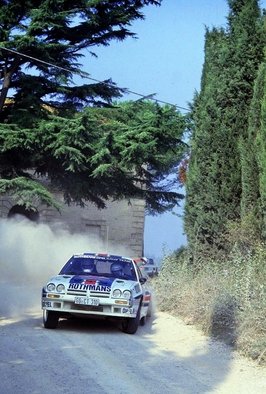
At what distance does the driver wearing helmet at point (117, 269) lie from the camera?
1256 cm

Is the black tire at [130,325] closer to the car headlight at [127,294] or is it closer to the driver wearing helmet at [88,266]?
the car headlight at [127,294]

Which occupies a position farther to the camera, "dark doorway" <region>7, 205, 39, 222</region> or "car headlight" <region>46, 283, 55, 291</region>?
"dark doorway" <region>7, 205, 39, 222</region>

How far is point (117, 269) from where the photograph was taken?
1274 cm

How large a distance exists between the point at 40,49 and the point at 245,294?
14.2 meters

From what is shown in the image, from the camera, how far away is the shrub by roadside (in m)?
9.27

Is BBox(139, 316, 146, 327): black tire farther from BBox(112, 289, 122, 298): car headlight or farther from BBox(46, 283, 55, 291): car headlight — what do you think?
BBox(46, 283, 55, 291): car headlight

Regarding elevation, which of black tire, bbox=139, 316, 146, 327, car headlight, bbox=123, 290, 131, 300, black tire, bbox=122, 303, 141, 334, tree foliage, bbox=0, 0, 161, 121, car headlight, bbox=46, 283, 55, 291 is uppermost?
tree foliage, bbox=0, 0, 161, 121

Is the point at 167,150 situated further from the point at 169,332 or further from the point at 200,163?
the point at 169,332

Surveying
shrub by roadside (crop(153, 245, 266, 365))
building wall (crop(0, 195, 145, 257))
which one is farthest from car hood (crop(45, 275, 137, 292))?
building wall (crop(0, 195, 145, 257))

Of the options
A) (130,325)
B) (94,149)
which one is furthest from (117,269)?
(94,149)

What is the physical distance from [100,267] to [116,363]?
4.48m

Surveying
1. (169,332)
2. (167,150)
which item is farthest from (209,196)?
(167,150)

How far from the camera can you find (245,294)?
1029 centimetres

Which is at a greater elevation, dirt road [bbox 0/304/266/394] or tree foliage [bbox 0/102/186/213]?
tree foliage [bbox 0/102/186/213]
